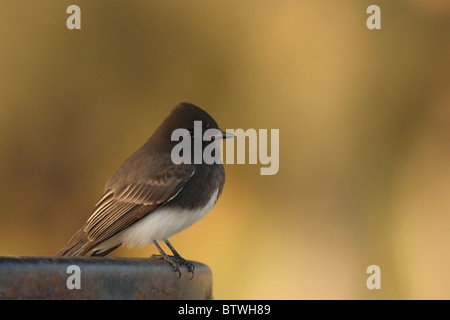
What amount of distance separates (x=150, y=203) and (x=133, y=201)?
10 centimetres

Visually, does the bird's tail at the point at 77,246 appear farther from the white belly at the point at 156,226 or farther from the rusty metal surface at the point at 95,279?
the rusty metal surface at the point at 95,279

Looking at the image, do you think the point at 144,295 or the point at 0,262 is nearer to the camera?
the point at 0,262

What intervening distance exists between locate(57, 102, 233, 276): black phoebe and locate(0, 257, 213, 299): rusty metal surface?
4.54ft

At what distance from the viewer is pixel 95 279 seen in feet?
4.99

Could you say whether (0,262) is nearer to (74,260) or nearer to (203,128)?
(74,260)

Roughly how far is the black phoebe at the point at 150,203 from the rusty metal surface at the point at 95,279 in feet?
4.54

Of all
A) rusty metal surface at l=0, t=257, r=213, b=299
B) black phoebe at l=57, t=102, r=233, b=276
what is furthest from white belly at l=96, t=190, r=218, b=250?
rusty metal surface at l=0, t=257, r=213, b=299

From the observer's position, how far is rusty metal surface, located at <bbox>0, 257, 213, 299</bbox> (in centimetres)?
143

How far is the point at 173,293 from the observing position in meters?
1.67

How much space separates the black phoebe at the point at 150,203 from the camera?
3143 mm

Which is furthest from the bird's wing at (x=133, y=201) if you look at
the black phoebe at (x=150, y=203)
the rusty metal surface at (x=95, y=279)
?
the rusty metal surface at (x=95, y=279)

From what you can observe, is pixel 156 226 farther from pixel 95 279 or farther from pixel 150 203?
pixel 95 279
